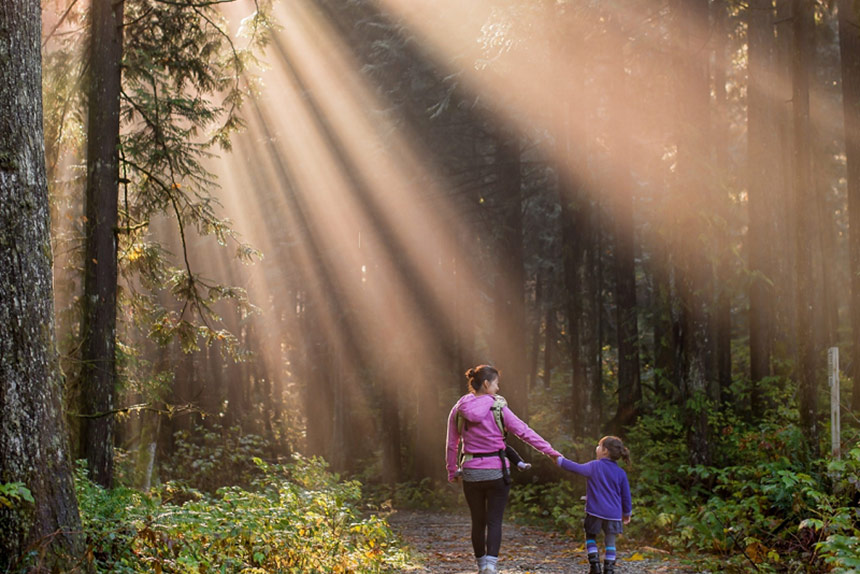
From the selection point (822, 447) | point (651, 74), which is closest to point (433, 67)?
point (651, 74)

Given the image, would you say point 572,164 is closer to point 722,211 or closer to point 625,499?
point 722,211

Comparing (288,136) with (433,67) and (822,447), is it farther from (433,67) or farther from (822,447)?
(822,447)

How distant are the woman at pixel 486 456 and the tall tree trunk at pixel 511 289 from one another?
1192 cm

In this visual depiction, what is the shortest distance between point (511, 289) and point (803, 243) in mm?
10441

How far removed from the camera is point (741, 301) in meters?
29.2

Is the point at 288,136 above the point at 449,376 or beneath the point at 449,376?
above

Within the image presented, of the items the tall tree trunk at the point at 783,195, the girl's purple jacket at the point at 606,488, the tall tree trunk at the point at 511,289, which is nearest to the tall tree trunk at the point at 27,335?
the girl's purple jacket at the point at 606,488

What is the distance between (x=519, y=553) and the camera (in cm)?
1212

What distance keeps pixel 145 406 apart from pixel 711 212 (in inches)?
327

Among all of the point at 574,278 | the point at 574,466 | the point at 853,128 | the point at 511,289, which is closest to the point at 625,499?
the point at 574,466

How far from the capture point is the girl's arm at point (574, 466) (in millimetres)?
7941

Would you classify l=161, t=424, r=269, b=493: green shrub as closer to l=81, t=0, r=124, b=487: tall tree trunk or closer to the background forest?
the background forest

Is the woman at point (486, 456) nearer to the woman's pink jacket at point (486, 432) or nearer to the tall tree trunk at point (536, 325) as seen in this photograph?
the woman's pink jacket at point (486, 432)

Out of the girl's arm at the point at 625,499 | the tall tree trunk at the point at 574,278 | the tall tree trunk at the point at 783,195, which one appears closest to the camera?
the girl's arm at the point at 625,499
